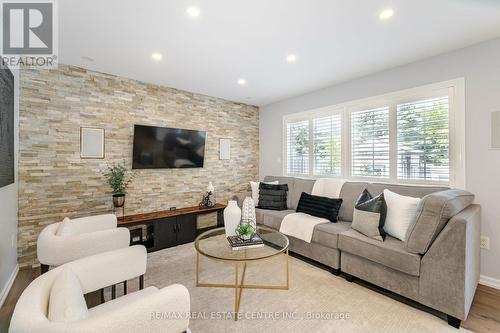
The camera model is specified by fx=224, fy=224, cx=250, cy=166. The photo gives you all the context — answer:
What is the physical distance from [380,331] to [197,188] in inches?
133

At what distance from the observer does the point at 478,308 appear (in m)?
2.01

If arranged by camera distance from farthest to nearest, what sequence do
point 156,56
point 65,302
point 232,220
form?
point 156,56 < point 232,220 < point 65,302

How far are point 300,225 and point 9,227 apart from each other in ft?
10.7

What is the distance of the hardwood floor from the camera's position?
179 cm

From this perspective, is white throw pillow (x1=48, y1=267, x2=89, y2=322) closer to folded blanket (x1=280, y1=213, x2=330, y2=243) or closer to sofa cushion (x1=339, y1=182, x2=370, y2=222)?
folded blanket (x1=280, y1=213, x2=330, y2=243)

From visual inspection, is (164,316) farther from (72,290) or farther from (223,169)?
(223,169)

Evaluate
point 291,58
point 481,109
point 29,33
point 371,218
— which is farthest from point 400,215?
point 29,33

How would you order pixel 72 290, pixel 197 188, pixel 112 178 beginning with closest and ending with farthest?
pixel 72 290
pixel 112 178
pixel 197 188

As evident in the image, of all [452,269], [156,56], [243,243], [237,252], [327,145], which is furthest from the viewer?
[327,145]

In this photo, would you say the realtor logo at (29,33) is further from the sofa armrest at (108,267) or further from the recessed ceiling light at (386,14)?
the recessed ceiling light at (386,14)

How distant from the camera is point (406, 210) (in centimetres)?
227

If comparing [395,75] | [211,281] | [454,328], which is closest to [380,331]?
[454,328]

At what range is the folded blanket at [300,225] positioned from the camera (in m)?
2.83

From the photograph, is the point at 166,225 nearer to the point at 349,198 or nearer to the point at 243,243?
the point at 243,243
